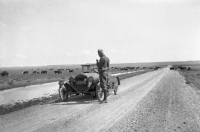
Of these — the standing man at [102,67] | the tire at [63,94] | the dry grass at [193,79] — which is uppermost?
the standing man at [102,67]

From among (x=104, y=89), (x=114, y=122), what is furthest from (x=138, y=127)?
(x=104, y=89)

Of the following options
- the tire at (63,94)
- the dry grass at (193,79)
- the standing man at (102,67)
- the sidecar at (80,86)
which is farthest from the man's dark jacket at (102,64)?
the dry grass at (193,79)

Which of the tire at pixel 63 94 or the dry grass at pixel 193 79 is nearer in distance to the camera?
the tire at pixel 63 94

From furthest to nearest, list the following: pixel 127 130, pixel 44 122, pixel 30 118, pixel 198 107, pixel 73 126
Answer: pixel 198 107, pixel 30 118, pixel 44 122, pixel 73 126, pixel 127 130

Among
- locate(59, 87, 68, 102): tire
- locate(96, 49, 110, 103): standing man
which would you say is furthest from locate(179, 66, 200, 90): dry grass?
locate(59, 87, 68, 102): tire

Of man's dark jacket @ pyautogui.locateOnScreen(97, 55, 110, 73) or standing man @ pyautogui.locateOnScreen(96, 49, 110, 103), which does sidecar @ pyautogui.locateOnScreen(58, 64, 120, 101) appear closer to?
standing man @ pyautogui.locateOnScreen(96, 49, 110, 103)

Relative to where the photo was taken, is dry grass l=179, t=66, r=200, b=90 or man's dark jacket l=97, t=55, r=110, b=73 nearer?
man's dark jacket l=97, t=55, r=110, b=73

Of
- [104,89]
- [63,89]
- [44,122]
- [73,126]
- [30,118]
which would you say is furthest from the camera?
[63,89]

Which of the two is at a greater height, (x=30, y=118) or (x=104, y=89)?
(x=104, y=89)

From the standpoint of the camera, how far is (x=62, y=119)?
626 cm

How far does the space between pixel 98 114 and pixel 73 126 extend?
1.55m

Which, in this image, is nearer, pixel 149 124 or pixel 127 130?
pixel 127 130

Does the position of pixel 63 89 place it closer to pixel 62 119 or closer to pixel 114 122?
pixel 62 119

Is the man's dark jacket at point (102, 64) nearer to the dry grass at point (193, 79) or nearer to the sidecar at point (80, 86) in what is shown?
the sidecar at point (80, 86)
